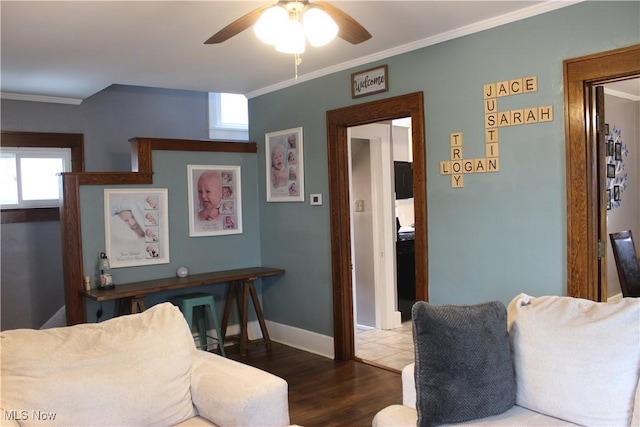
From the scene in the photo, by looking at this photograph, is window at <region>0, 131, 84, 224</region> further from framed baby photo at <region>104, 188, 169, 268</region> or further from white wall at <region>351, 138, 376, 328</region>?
white wall at <region>351, 138, 376, 328</region>

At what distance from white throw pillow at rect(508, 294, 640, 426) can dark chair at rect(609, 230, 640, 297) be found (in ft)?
6.62

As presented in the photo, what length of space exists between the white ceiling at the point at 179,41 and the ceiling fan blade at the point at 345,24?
412mm

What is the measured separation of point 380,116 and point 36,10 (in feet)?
7.59

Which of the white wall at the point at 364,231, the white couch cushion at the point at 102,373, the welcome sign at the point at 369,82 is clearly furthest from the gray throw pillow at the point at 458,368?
the white wall at the point at 364,231

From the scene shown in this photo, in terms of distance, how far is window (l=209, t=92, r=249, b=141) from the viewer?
6449 millimetres

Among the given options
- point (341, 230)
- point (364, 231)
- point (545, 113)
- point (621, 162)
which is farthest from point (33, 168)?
point (621, 162)

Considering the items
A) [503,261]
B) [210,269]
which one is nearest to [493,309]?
[503,261]

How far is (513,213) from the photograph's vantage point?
3.22 metres

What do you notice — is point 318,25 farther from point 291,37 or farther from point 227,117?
point 227,117

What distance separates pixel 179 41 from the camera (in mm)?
3520

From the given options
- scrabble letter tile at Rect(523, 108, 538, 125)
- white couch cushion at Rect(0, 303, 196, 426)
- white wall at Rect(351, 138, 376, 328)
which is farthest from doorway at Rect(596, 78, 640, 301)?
white couch cushion at Rect(0, 303, 196, 426)

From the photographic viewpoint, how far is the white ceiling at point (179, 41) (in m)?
2.96

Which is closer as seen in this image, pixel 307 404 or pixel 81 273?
pixel 307 404

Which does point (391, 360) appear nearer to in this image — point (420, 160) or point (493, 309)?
point (420, 160)
